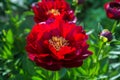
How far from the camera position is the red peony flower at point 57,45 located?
3.02ft

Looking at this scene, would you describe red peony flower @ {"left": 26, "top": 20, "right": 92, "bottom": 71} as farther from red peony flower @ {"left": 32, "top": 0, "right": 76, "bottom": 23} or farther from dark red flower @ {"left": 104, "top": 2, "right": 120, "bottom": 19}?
dark red flower @ {"left": 104, "top": 2, "right": 120, "bottom": 19}

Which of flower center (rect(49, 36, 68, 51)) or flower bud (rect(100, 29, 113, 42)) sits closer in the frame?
flower center (rect(49, 36, 68, 51))

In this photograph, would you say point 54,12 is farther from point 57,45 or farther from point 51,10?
point 57,45

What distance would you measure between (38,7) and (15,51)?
384mm

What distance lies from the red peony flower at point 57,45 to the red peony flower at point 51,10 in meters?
0.10

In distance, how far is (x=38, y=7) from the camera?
45.7 inches

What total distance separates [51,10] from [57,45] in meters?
0.21

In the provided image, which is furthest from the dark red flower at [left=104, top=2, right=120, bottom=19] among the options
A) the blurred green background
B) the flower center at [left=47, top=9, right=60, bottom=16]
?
the flower center at [left=47, top=9, right=60, bottom=16]

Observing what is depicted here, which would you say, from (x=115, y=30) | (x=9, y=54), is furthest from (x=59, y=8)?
(x=9, y=54)

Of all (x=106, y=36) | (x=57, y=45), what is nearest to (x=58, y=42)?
(x=57, y=45)

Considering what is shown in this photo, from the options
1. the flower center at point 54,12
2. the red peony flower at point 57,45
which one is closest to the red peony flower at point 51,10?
the flower center at point 54,12

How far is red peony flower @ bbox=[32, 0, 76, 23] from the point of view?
1.14m

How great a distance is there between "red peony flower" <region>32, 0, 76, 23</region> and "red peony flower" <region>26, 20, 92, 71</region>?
0.10 metres

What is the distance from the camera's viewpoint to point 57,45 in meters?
1.00
